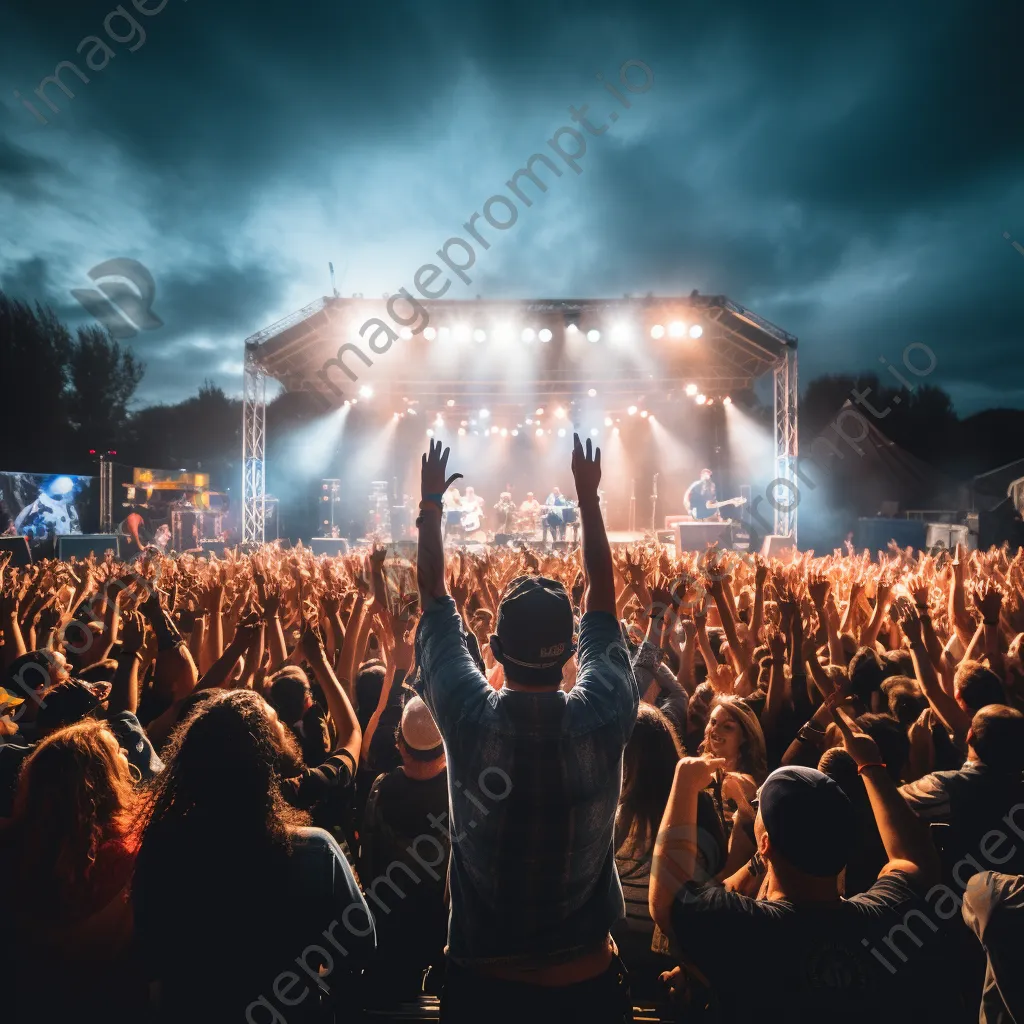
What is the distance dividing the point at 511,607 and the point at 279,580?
4.44 meters

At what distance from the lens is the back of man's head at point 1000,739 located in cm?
192

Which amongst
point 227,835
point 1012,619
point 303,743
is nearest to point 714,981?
point 227,835

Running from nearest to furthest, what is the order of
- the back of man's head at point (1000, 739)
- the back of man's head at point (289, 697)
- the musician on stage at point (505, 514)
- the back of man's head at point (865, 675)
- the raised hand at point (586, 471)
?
1. the raised hand at point (586, 471)
2. the back of man's head at point (1000, 739)
3. the back of man's head at point (289, 697)
4. the back of man's head at point (865, 675)
5. the musician on stage at point (505, 514)

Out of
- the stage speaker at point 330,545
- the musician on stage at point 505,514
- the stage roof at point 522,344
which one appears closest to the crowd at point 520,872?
the stage roof at point 522,344

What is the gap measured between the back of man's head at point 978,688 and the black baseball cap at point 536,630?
1920mm

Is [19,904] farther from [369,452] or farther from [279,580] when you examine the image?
[369,452]

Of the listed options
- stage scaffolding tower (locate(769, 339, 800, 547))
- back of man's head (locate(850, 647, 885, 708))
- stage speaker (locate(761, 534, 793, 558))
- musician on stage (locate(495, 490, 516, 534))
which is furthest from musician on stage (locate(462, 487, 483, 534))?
back of man's head (locate(850, 647, 885, 708))

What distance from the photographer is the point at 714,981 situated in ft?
4.06

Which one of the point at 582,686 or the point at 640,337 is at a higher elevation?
the point at 640,337

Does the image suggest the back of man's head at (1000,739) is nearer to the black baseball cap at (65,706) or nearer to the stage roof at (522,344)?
the black baseball cap at (65,706)

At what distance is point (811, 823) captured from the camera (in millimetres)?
1239

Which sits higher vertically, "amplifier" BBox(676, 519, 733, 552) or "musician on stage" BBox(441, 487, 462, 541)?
"musician on stage" BBox(441, 487, 462, 541)

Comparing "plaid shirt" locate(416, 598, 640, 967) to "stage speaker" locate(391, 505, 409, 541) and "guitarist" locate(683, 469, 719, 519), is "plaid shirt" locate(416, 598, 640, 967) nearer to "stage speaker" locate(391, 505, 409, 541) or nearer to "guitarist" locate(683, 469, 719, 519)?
"guitarist" locate(683, 469, 719, 519)

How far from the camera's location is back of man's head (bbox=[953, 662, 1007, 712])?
224cm
